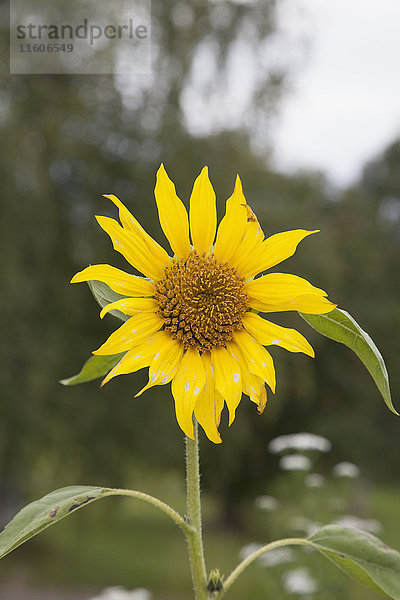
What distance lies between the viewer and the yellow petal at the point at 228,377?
0.60m

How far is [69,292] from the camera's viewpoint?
6336mm

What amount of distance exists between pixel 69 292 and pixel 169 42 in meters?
2.69

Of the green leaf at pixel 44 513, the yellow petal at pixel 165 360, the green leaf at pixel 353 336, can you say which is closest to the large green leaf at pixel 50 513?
the green leaf at pixel 44 513

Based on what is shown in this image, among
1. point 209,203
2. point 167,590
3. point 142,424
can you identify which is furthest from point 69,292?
point 209,203

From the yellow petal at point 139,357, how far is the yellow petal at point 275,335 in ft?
0.32

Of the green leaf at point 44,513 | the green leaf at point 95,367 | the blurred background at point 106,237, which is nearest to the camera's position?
the green leaf at point 44,513

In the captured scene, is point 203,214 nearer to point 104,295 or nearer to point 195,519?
point 104,295

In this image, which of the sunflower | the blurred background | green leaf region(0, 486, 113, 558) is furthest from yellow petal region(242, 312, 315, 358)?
the blurred background

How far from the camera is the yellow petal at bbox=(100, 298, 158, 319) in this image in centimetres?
63

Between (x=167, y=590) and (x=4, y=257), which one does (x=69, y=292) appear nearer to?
(x=4, y=257)

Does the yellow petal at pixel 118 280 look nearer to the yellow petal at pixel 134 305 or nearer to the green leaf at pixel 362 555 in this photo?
the yellow petal at pixel 134 305

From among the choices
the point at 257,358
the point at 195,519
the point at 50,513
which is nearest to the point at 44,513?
the point at 50,513

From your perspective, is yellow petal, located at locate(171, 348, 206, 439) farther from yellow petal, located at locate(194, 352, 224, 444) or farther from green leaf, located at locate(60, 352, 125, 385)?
green leaf, located at locate(60, 352, 125, 385)

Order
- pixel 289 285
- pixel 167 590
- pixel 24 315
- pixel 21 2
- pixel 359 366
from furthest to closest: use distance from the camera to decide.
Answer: pixel 359 366 < pixel 167 590 < pixel 24 315 < pixel 21 2 < pixel 289 285
